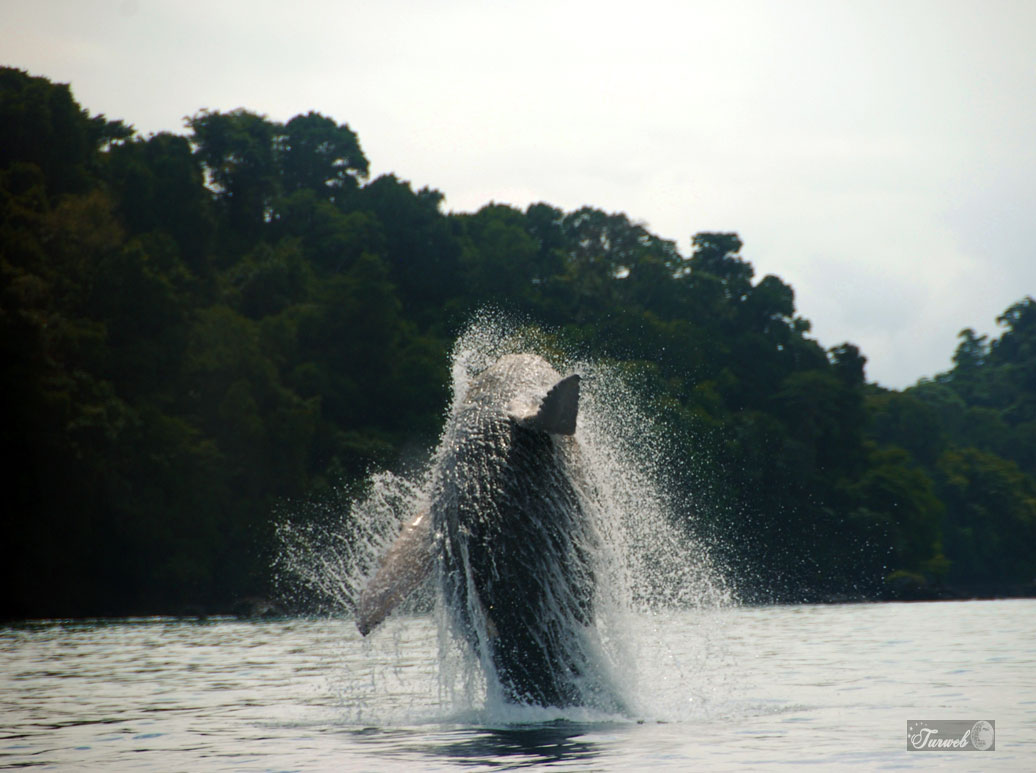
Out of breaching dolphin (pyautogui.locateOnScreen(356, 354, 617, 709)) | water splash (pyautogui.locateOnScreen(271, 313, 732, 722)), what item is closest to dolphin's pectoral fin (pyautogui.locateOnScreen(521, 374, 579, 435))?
breaching dolphin (pyautogui.locateOnScreen(356, 354, 617, 709))

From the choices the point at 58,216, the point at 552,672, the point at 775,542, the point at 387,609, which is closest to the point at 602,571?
the point at 552,672

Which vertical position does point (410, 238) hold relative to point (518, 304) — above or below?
above

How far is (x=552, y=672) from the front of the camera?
14.8 m

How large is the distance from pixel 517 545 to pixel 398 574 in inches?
54.1

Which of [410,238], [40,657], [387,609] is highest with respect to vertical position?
[410,238]

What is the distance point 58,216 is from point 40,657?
42.5 metres

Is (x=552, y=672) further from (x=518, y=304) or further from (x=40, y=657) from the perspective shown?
(x=518, y=304)

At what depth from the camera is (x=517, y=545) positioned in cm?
1439

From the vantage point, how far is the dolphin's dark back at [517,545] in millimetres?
14391

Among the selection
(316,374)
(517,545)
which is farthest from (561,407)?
(316,374)
